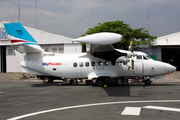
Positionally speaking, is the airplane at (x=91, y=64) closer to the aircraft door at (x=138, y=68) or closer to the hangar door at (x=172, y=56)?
the aircraft door at (x=138, y=68)

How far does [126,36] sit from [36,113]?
27.8 m

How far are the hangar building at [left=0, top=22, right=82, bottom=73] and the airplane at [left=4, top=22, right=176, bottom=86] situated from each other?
60.9 ft

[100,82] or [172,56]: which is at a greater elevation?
[172,56]

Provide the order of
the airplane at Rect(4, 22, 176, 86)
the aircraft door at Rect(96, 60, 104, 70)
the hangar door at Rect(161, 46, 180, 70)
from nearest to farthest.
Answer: the airplane at Rect(4, 22, 176, 86) → the aircraft door at Rect(96, 60, 104, 70) → the hangar door at Rect(161, 46, 180, 70)

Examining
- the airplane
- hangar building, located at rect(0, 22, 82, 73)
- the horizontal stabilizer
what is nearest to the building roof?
hangar building, located at rect(0, 22, 82, 73)

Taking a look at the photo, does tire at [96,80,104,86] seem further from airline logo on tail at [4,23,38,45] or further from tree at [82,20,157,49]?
tree at [82,20,157,49]

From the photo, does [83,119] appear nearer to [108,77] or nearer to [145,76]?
[108,77]

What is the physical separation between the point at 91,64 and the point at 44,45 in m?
24.3

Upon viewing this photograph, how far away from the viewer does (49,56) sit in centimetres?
1962

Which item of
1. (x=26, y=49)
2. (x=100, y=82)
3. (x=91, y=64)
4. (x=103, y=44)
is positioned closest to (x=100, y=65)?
(x=91, y=64)

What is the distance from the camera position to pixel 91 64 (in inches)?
727

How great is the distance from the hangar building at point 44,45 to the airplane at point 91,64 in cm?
1855

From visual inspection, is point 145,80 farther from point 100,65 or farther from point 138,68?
point 100,65

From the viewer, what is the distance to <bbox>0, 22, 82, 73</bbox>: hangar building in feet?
126
